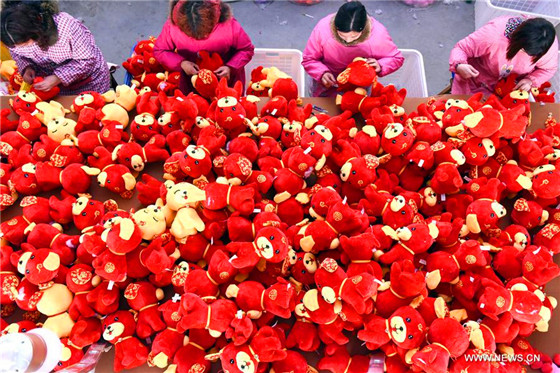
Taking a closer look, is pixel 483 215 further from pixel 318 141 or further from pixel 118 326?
pixel 118 326

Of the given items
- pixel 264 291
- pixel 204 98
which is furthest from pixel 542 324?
pixel 204 98

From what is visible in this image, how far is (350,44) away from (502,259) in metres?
0.90

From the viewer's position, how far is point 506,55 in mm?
1504

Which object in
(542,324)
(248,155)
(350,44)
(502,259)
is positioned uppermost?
(350,44)

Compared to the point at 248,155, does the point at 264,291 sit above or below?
below

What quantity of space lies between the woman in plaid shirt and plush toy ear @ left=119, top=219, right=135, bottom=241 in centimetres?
80

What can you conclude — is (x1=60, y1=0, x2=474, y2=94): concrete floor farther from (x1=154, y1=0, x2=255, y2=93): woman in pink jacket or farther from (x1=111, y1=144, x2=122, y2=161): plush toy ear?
(x1=111, y1=144, x2=122, y2=161): plush toy ear

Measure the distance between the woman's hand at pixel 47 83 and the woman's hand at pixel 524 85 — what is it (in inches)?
66.8

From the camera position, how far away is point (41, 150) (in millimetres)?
1293

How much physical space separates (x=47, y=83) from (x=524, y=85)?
1747 millimetres

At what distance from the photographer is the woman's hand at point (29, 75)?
157cm

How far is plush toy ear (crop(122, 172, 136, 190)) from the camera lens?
1.24m

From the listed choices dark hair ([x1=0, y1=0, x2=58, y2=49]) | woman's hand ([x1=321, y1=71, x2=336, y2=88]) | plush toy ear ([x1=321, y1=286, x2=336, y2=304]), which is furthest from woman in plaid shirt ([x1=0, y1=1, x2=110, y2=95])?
plush toy ear ([x1=321, y1=286, x2=336, y2=304])

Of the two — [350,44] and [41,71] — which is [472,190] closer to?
[350,44]
